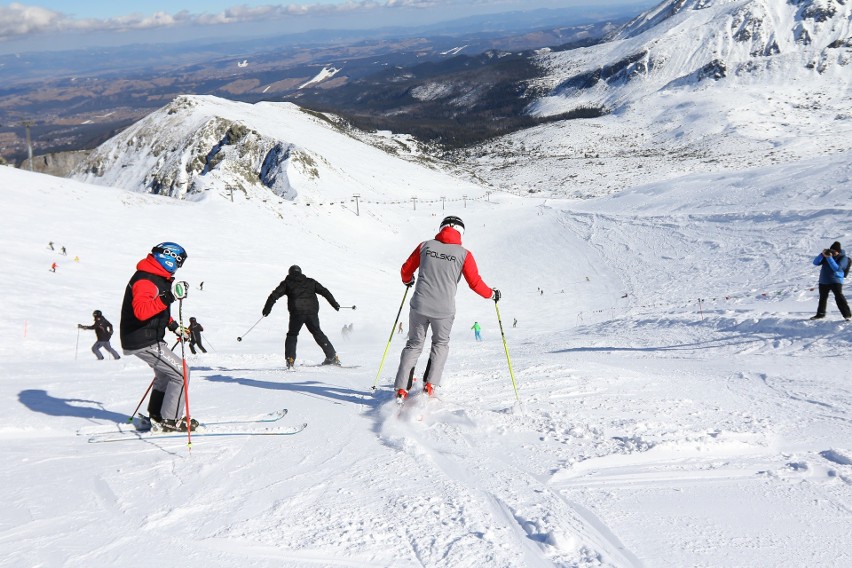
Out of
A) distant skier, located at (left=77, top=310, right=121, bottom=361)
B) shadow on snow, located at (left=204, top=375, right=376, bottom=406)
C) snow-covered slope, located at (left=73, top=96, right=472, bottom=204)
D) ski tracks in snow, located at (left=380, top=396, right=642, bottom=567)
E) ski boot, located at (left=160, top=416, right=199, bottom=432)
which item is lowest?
ski tracks in snow, located at (left=380, top=396, right=642, bottom=567)

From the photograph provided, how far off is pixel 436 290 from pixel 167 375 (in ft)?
10.1

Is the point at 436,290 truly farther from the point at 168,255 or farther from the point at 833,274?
the point at 833,274

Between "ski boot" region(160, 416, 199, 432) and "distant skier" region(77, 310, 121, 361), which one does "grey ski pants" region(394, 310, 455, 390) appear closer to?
"ski boot" region(160, 416, 199, 432)

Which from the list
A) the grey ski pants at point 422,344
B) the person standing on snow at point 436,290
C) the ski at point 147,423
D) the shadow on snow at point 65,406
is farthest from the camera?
the shadow on snow at point 65,406

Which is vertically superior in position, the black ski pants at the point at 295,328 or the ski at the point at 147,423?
the black ski pants at the point at 295,328

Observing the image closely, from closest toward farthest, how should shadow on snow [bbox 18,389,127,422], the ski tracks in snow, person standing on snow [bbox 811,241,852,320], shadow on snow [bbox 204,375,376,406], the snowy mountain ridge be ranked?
the ski tracks in snow < shadow on snow [bbox 18,389,127,422] < shadow on snow [bbox 204,375,376,406] < person standing on snow [bbox 811,241,852,320] < the snowy mountain ridge

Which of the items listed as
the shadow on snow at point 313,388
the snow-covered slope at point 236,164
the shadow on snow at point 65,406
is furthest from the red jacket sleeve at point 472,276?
the snow-covered slope at point 236,164

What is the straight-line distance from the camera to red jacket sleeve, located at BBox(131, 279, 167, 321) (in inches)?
224

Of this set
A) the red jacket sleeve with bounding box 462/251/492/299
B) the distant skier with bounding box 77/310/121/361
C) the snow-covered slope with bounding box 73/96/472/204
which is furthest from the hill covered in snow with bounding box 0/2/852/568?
the snow-covered slope with bounding box 73/96/472/204

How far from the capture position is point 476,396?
758 cm

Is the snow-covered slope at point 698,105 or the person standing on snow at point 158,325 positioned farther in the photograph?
the snow-covered slope at point 698,105

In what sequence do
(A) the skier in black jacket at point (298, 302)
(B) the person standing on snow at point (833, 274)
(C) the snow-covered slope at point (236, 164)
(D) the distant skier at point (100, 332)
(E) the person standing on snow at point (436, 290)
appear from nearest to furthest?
(E) the person standing on snow at point (436, 290) < (A) the skier in black jacket at point (298, 302) < (B) the person standing on snow at point (833, 274) < (D) the distant skier at point (100, 332) < (C) the snow-covered slope at point (236, 164)

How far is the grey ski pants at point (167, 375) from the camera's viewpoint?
20.1ft

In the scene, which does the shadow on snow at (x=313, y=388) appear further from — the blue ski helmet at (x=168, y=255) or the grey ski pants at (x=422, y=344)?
the blue ski helmet at (x=168, y=255)
